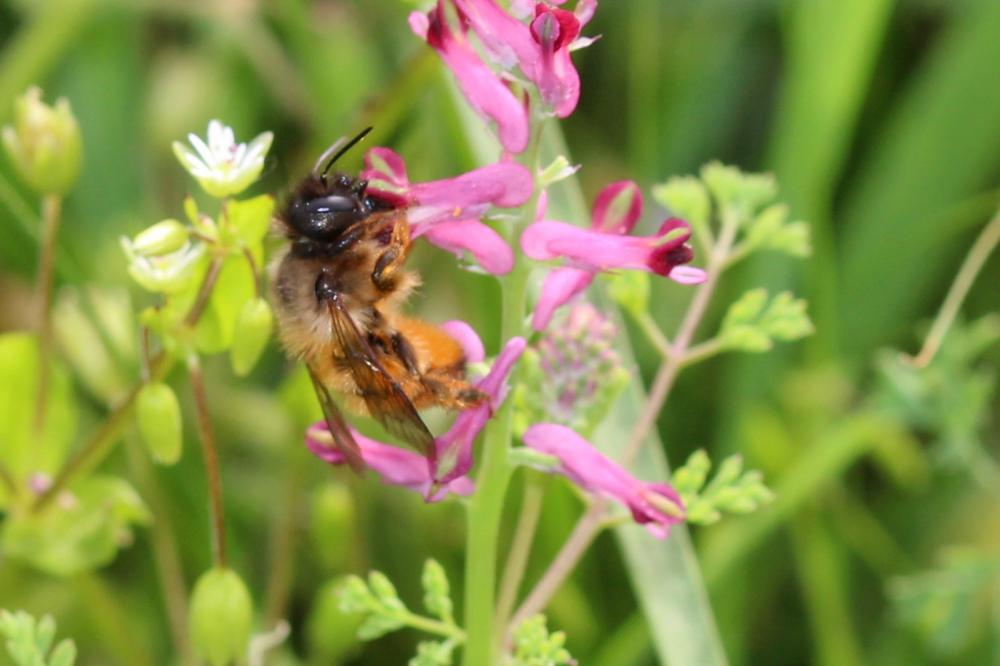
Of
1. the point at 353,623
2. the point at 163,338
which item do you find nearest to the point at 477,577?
the point at 163,338

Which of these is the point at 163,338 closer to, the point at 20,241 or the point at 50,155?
the point at 50,155

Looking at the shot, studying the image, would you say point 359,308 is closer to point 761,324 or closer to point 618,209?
point 618,209

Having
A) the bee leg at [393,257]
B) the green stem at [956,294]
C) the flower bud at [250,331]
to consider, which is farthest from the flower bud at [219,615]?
the green stem at [956,294]

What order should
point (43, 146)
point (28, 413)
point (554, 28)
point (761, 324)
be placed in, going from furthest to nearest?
point (28, 413) < point (43, 146) < point (761, 324) < point (554, 28)

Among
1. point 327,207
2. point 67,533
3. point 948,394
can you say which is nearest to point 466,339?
point 327,207

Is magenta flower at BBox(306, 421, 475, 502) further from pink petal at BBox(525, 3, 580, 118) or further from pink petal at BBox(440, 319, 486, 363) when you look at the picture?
pink petal at BBox(525, 3, 580, 118)

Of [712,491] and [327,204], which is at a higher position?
[327,204]

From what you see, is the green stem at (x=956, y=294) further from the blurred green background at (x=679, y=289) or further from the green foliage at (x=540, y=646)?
the green foliage at (x=540, y=646)

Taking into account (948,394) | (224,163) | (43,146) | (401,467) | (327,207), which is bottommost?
(948,394)

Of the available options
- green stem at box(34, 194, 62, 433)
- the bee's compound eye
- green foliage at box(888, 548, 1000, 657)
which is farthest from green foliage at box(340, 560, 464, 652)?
green foliage at box(888, 548, 1000, 657)
